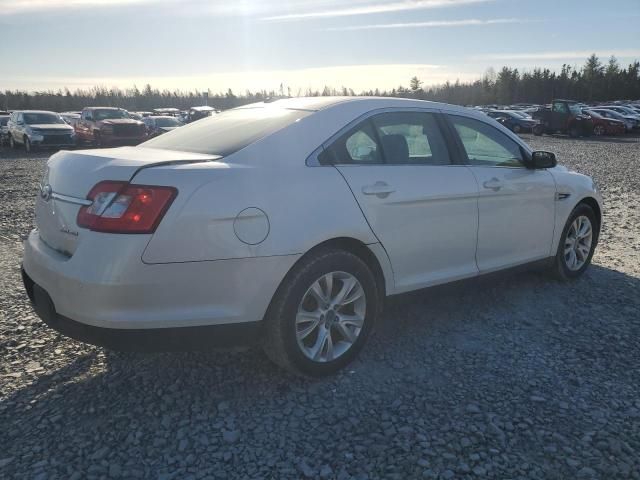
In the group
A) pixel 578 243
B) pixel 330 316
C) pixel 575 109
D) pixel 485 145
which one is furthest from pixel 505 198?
pixel 575 109

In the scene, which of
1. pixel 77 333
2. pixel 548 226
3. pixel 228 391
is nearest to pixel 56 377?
pixel 77 333

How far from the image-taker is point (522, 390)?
123 inches

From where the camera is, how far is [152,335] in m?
2.70

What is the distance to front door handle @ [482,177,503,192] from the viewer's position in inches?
158

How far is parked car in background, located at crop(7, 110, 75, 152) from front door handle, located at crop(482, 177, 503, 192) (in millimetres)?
20554

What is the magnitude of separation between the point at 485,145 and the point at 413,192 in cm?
108

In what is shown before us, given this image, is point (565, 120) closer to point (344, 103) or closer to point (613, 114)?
point (613, 114)

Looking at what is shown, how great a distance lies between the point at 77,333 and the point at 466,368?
7.30 feet

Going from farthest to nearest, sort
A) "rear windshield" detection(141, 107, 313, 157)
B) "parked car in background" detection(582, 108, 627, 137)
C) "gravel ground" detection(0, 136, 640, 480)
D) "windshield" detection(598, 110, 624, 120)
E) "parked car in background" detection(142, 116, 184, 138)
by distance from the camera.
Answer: "windshield" detection(598, 110, 624, 120) < "parked car in background" detection(582, 108, 627, 137) < "parked car in background" detection(142, 116, 184, 138) < "rear windshield" detection(141, 107, 313, 157) < "gravel ground" detection(0, 136, 640, 480)

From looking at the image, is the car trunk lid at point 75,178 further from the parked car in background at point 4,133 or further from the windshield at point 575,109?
the windshield at point 575,109

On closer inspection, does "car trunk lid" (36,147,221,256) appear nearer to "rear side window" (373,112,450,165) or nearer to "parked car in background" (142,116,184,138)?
"rear side window" (373,112,450,165)

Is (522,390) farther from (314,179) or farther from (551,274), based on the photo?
(551,274)

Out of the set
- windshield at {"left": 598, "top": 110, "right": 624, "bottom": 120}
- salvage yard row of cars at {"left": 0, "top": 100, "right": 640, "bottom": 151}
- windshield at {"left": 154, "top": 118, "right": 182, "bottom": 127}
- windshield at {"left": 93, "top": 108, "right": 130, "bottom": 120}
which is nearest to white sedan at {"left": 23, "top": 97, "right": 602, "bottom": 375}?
salvage yard row of cars at {"left": 0, "top": 100, "right": 640, "bottom": 151}

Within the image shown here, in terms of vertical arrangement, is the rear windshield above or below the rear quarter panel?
above
